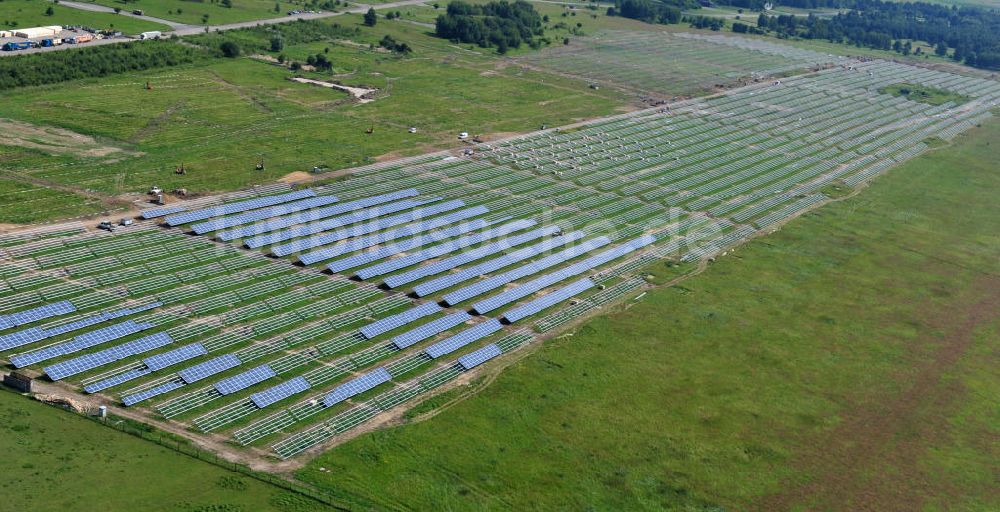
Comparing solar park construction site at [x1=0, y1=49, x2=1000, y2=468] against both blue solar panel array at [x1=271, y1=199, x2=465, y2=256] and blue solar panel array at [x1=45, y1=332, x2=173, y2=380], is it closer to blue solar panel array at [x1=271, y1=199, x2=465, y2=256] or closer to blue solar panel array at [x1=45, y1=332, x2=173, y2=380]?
blue solar panel array at [x1=45, y1=332, x2=173, y2=380]

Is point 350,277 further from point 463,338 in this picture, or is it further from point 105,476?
point 105,476

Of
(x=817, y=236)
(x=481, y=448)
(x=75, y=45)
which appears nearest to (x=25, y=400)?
(x=481, y=448)

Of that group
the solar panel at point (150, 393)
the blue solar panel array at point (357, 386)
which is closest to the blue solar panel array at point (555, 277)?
the blue solar panel array at point (357, 386)

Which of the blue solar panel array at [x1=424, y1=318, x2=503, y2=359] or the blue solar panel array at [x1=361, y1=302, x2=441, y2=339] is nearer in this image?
the blue solar panel array at [x1=424, y1=318, x2=503, y2=359]

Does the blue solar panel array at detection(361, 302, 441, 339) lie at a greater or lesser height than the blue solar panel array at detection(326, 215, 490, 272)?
lesser

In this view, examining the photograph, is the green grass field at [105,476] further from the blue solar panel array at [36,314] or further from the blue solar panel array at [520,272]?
the blue solar panel array at [520,272]

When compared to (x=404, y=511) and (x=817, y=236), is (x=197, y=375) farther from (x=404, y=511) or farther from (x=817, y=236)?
(x=817, y=236)

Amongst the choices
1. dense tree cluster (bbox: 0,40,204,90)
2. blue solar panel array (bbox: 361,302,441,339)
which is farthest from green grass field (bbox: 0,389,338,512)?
dense tree cluster (bbox: 0,40,204,90)
